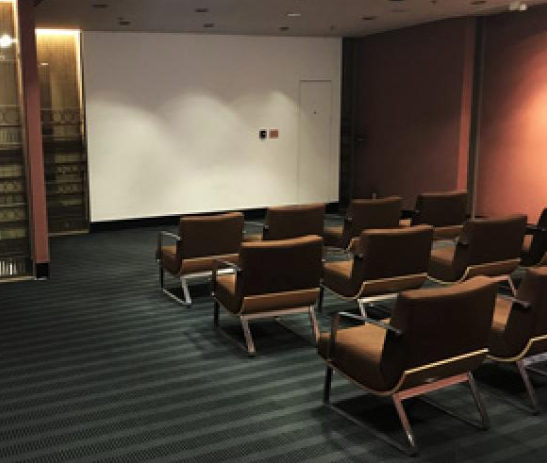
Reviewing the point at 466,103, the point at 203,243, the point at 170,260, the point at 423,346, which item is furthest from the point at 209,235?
the point at 466,103

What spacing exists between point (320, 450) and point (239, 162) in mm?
7741

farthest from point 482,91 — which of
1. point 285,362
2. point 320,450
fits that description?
point 320,450

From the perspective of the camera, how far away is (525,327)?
12.1ft

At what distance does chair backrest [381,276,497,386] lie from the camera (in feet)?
10.5

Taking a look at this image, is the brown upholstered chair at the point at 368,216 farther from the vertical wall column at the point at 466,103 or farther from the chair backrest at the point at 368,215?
the vertical wall column at the point at 466,103

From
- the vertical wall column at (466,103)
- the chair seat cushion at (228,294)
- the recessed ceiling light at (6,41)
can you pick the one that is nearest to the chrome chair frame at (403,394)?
the chair seat cushion at (228,294)

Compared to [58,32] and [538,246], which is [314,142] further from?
[538,246]

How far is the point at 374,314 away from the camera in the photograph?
5.69 m

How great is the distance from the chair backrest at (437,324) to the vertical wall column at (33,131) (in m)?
4.85

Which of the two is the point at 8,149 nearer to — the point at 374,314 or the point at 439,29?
the point at 374,314

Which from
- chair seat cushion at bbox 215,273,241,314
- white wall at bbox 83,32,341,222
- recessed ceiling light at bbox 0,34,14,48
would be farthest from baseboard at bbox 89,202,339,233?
chair seat cushion at bbox 215,273,241,314

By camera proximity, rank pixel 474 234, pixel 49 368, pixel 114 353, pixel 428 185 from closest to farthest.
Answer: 1. pixel 49 368
2. pixel 114 353
3. pixel 474 234
4. pixel 428 185

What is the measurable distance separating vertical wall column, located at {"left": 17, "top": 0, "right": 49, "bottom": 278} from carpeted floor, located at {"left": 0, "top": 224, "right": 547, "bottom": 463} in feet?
3.66

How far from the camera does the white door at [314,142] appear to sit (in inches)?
442
